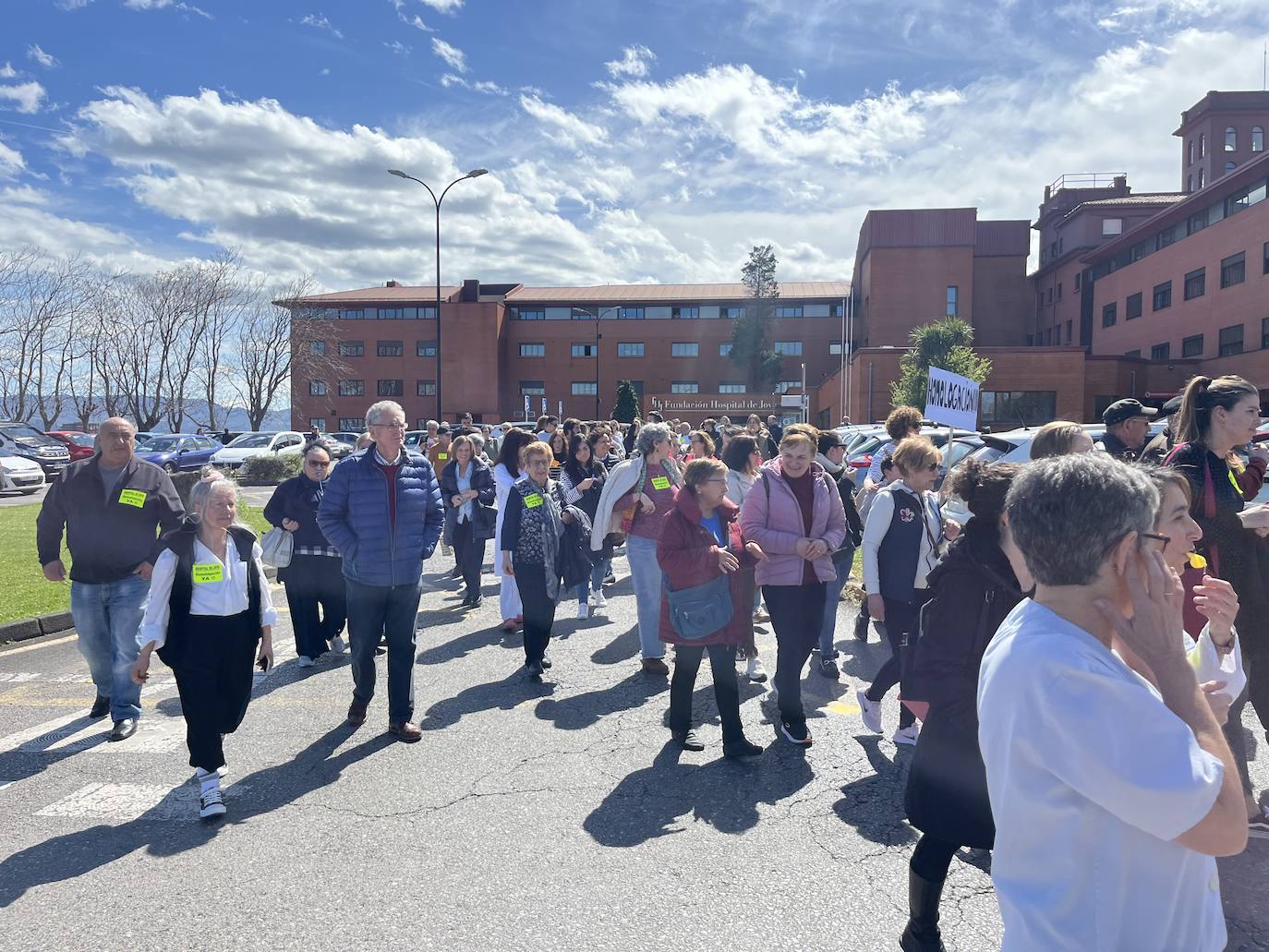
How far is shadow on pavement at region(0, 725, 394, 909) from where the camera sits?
12.0 ft

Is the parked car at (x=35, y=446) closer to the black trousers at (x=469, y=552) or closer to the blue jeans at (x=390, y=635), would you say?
the black trousers at (x=469, y=552)

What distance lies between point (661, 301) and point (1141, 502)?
68.5 m

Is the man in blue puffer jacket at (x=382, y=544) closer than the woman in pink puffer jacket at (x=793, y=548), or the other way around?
the woman in pink puffer jacket at (x=793, y=548)

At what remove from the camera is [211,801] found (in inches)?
165

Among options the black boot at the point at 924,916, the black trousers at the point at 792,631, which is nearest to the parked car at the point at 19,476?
the black trousers at the point at 792,631

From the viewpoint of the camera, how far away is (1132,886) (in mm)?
1561

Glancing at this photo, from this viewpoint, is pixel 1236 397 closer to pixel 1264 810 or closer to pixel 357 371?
pixel 1264 810

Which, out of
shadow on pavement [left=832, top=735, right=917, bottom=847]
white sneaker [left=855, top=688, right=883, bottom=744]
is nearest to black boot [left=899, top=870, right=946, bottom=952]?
shadow on pavement [left=832, top=735, right=917, bottom=847]

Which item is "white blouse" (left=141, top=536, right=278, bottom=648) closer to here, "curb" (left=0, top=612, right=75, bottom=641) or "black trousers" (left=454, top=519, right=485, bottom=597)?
"curb" (left=0, top=612, right=75, bottom=641)

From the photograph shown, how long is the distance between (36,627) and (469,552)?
418 cm

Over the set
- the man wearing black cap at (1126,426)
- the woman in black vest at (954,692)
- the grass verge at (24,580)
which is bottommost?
the grass verge at (24,580)

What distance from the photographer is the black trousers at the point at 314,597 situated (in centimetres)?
714

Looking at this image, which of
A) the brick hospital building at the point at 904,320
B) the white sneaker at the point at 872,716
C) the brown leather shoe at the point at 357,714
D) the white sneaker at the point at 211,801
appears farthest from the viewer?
the brick hospital building at the point at 904,320

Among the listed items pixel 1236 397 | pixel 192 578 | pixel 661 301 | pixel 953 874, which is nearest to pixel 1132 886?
pixel 953 874
